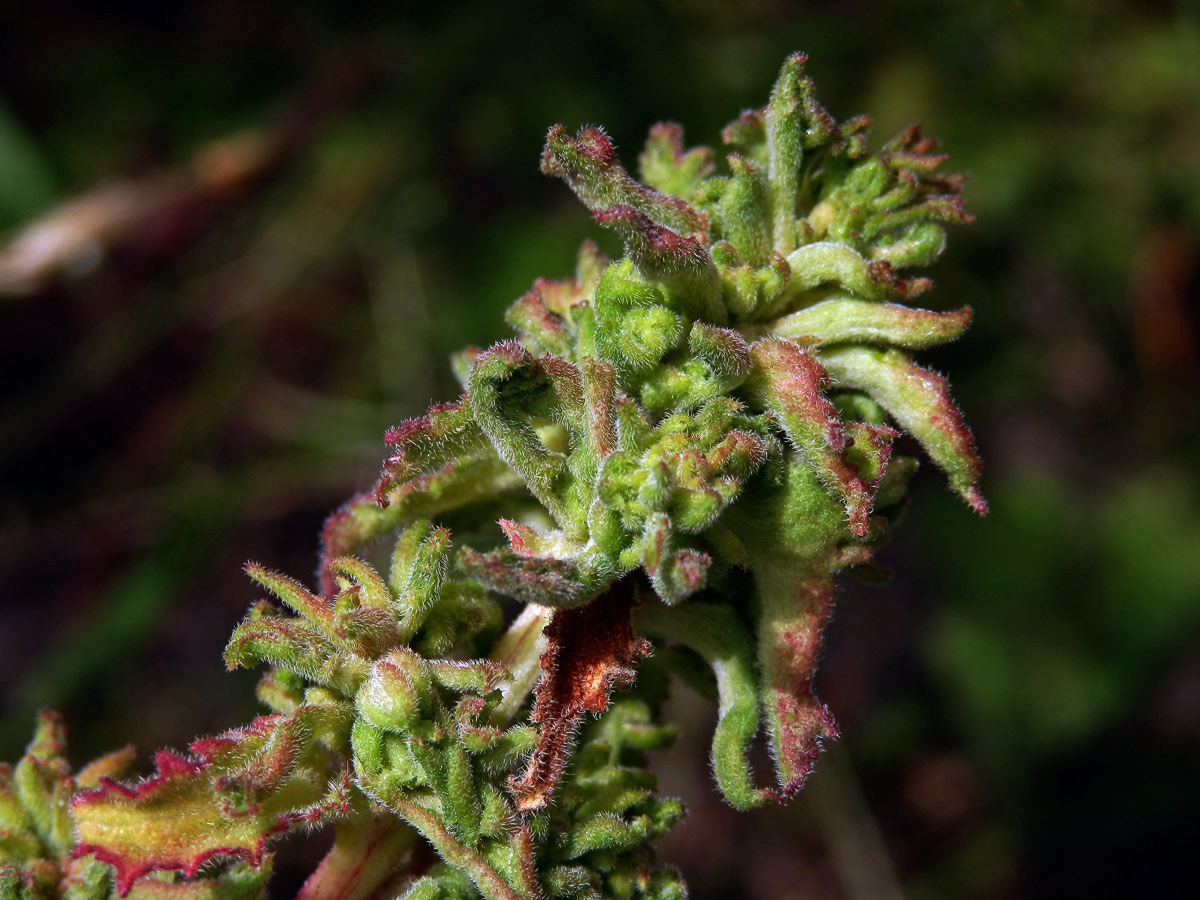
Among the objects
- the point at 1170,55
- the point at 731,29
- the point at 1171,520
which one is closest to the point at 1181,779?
the point at 1171,520

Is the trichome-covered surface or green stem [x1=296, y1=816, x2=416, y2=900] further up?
the trichome-covered surface

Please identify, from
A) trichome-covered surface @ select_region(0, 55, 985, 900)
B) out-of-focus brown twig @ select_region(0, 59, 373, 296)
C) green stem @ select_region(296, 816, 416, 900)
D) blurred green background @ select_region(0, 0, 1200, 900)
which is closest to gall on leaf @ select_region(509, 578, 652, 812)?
trichome-covered surface @ select_region(0, 55, 985, 900)

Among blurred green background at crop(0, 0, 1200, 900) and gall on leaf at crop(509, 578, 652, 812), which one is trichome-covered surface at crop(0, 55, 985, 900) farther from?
blurred green background at crop(0, 0, 1200, 900)

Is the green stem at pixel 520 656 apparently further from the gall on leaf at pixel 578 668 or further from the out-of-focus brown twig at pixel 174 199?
the out-of-focus brown twig at pixel 174 199

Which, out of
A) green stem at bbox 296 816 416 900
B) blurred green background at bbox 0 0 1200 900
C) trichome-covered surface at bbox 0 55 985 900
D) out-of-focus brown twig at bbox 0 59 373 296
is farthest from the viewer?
blurred green background at bbox 0 0 1200 900

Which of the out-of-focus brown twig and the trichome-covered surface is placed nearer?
the trichome-covered surface

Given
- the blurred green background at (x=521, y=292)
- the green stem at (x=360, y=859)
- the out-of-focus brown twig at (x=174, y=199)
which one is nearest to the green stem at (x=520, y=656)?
the green stem at (x=360, y=859)
